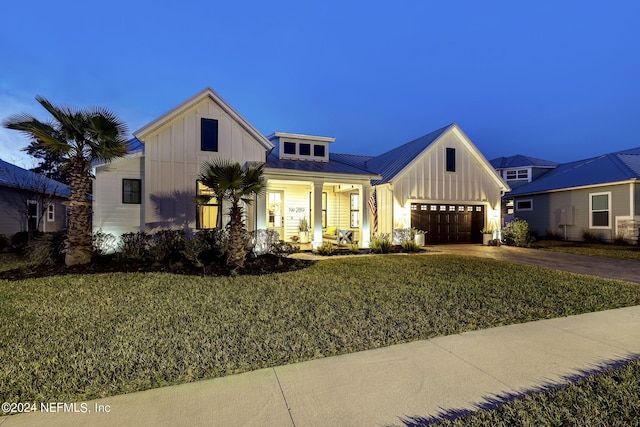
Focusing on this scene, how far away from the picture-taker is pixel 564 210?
65.7ft

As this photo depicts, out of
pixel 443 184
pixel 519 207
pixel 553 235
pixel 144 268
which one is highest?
pixel 443 184

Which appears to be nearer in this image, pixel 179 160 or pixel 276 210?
pixel 179 160

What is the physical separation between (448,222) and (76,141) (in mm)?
17878

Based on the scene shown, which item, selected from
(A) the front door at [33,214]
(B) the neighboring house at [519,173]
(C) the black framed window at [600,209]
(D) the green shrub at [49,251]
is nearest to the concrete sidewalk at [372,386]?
(D) the green shrub at [49,251]

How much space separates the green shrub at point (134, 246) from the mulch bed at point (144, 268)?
9.8 inches

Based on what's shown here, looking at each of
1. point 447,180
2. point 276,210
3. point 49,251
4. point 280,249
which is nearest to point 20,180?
point 49,251

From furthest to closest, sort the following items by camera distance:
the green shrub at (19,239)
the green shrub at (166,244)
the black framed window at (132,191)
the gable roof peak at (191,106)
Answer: the green shrub at (19,239), the black framed window at (132,191), the gable roof peak at (191,106), the green shrub at (166,244)

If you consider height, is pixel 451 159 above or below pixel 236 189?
above

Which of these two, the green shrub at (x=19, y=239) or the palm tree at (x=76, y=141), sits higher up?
the palm tree at (x=76, y=141)

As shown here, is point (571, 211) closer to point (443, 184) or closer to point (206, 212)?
point (443, 184)

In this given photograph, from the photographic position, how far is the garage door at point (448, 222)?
1759cm

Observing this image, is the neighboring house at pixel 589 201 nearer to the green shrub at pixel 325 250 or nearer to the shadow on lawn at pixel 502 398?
the green shrub at pixel 325 250

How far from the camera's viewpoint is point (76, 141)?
354 inches

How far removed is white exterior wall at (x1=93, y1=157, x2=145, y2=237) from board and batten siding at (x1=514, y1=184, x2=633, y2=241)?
2459 centimetres
